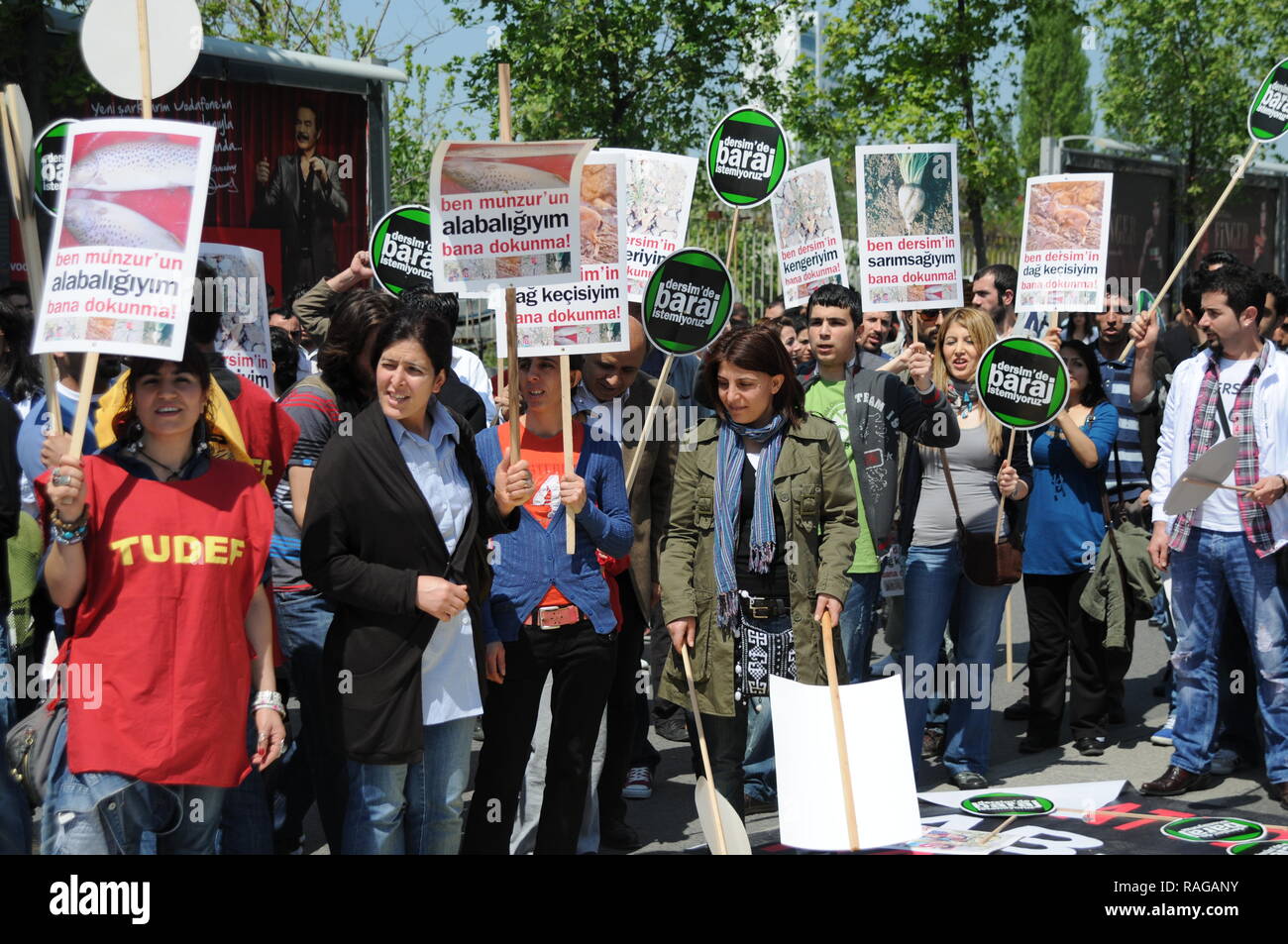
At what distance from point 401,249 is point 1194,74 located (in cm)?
1883

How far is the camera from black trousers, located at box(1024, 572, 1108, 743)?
296 inches

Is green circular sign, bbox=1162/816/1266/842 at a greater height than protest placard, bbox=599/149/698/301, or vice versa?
protest placard, bbox=599/149/698/301

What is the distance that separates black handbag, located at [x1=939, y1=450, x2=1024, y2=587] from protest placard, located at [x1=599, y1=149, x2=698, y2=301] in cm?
158

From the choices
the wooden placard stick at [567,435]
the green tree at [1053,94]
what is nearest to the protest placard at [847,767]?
the wooden placard stick at [567,435]

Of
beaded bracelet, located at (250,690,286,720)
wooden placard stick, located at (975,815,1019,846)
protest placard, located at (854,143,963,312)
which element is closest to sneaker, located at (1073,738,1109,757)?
wooden placard stick, located at (975,815,1019,846)

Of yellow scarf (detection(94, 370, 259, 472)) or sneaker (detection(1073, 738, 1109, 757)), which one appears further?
sneaker (detection(1073, 738, 1109, 757))

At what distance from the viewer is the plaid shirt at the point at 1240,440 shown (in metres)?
6.39

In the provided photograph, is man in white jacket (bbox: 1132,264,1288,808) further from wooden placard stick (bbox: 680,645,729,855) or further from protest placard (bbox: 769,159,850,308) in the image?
wooden placard stick (bbox: 680,645,729,855)

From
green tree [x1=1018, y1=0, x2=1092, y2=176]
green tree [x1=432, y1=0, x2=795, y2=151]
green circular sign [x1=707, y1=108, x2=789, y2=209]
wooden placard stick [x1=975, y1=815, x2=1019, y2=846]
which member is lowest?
wooden placard stick [x1=975, y1=815, x2=1019, y2=846]

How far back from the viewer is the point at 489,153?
4.64 m

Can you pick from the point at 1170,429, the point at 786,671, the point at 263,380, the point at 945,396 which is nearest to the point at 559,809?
the point at 786,671

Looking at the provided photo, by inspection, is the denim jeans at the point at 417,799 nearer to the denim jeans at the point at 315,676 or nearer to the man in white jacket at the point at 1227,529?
the denim jeans at the point at 315,676

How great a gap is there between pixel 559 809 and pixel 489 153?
2222 millimetres
